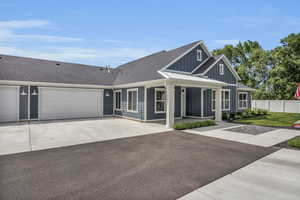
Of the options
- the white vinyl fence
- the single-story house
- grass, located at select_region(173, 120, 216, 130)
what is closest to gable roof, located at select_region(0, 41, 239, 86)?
the single-story house

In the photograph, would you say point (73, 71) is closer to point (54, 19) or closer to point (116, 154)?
point (54, 19)

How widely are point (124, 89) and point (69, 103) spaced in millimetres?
4630

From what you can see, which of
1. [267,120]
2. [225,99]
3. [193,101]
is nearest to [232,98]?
[225,99]

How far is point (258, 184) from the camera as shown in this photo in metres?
3.21

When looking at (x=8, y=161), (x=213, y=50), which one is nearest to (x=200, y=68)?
(x=8, y=161)

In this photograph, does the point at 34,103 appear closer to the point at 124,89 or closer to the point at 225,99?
the point at 124,89

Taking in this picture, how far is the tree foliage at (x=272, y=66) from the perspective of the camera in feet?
69.9

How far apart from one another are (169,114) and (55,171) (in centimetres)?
663

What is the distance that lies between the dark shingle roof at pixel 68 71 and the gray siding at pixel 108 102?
0.85 metres

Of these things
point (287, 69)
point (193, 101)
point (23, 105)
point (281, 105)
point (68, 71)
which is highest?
point (287, 69)

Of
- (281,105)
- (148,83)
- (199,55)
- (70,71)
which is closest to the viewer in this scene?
(148,83)

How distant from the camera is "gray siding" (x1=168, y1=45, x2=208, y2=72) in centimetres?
1227

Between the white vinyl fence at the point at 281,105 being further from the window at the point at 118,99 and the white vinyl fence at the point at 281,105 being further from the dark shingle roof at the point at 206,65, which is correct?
the window at the point at 118,99

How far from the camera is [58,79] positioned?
42.1ft
